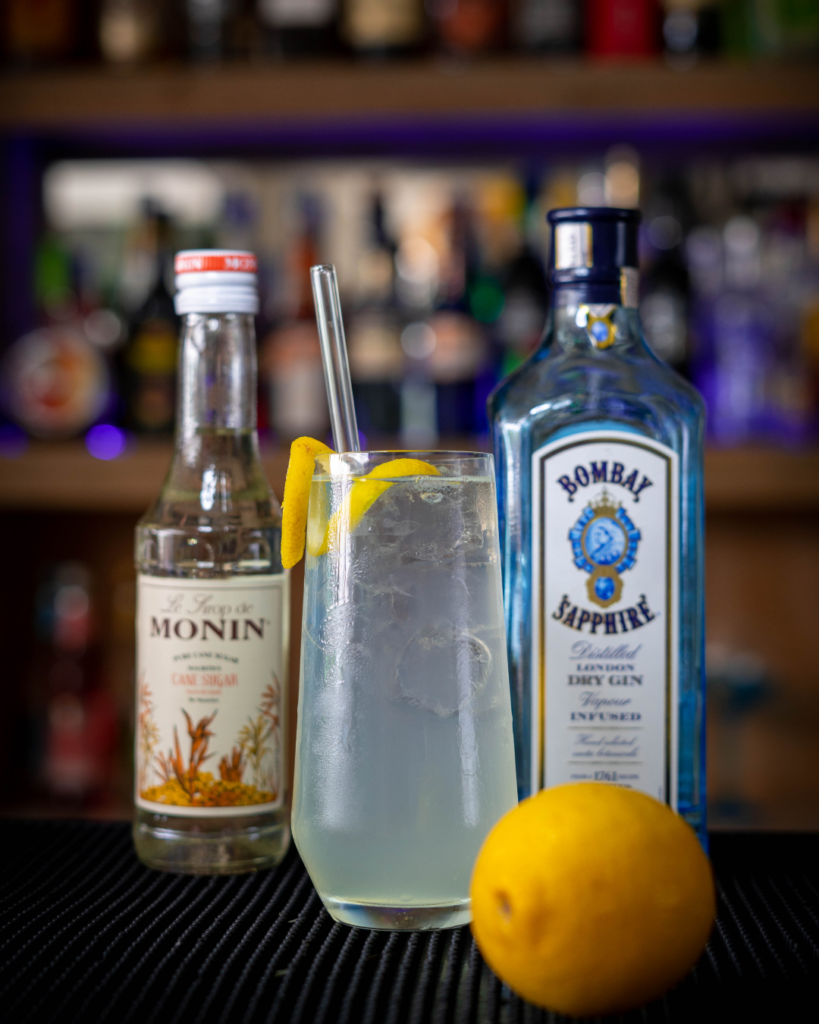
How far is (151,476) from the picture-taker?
1547mm

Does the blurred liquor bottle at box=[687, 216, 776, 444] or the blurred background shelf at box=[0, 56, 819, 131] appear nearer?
the blurred background shelf at box=[0, 56, 819, 131]

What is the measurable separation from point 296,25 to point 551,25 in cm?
35

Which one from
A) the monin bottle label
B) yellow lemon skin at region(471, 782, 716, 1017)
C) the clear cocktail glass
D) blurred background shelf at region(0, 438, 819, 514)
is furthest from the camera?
blurred background shelf at region(0, 438, 819, 514)

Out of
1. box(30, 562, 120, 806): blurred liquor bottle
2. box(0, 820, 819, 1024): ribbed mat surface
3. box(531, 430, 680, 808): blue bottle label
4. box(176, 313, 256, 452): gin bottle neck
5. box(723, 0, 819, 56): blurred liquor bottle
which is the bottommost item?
box(30, 562, 120, 806): blurred liquor bottle

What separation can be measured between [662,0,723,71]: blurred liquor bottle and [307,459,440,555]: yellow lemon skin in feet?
3.87

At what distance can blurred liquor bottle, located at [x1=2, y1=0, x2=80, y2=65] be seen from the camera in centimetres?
162

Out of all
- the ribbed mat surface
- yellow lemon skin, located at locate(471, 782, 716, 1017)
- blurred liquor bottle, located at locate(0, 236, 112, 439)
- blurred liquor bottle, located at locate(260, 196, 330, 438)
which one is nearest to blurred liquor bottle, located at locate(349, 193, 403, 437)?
blurred liquor bottle, located at locate(260, 196, 330, 438)

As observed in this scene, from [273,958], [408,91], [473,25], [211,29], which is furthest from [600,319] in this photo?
[211,29]

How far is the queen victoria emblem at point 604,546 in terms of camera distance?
71 centimetres

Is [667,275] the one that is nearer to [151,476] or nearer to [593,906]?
Result: [151,476]

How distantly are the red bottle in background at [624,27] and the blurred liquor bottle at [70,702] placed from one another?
1067 millimetres

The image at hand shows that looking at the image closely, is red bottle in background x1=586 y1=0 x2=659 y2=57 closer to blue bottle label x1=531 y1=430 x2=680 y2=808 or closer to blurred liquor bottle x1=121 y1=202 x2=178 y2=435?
blurred liquor bottle x1=121 y1=202 x2=178 y2=435

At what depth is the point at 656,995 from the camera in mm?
507

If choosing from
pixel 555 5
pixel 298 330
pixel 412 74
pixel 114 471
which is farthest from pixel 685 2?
pixel 114 471
